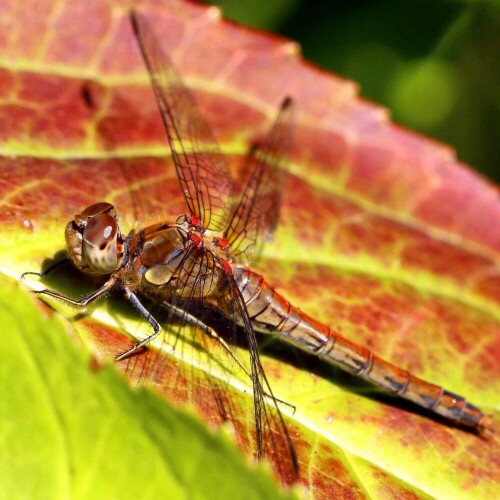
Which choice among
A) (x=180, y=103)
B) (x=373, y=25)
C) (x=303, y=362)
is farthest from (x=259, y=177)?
(x=373, y=25)

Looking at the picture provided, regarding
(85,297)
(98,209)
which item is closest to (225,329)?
(85,297)

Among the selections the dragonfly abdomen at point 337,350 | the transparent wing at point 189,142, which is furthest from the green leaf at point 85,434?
the transparent wing at point 189,142

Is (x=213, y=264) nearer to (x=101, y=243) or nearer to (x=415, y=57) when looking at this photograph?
(x=101, y=243)

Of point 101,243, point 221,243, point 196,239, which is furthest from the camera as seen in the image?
point 221,243

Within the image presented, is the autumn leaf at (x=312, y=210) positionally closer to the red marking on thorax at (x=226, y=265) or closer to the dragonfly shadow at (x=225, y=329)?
the dragonfly shadow at (x=225, y=329)

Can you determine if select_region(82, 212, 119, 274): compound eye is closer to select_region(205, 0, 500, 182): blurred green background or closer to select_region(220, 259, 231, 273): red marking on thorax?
select_region(220, 259, 231, 273): red marking on thorax

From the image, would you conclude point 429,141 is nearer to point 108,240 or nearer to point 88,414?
point 108,240
